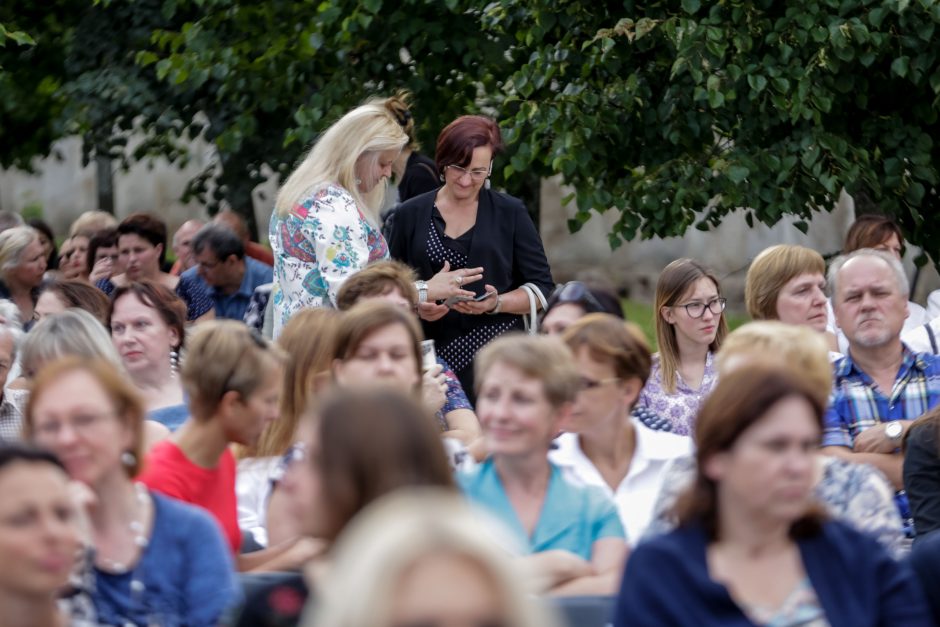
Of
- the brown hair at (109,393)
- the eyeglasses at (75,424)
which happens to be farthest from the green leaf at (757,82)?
the eyeglasses at (75,424)

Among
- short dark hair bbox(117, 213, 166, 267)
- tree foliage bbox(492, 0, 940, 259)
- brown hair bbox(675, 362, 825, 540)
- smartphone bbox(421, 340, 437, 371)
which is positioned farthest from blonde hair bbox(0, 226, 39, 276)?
brown hair bbox(675, 362, 825, 540)

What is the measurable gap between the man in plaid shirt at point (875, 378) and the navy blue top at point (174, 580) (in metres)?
2.66

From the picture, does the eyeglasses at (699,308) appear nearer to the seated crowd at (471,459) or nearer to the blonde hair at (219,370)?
the seated crowd at (471,459)

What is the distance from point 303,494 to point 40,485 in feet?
2.00

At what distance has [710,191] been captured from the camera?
8.95 m

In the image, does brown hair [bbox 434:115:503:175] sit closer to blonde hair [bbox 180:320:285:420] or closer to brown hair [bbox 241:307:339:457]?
brown hair [bbox 241:307:339:457]

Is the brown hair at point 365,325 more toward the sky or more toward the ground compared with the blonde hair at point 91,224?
more toward the ground

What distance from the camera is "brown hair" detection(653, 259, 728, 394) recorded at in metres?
6.87

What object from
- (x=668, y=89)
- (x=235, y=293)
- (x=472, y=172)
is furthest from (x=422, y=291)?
(x=235, y=293)

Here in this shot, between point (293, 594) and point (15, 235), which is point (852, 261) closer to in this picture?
point (293, 594)

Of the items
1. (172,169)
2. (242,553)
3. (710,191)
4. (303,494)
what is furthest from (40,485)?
(172,169)

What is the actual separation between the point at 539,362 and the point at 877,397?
2.11 metres

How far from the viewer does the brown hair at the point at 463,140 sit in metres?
7.19

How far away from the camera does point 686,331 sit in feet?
22.4
